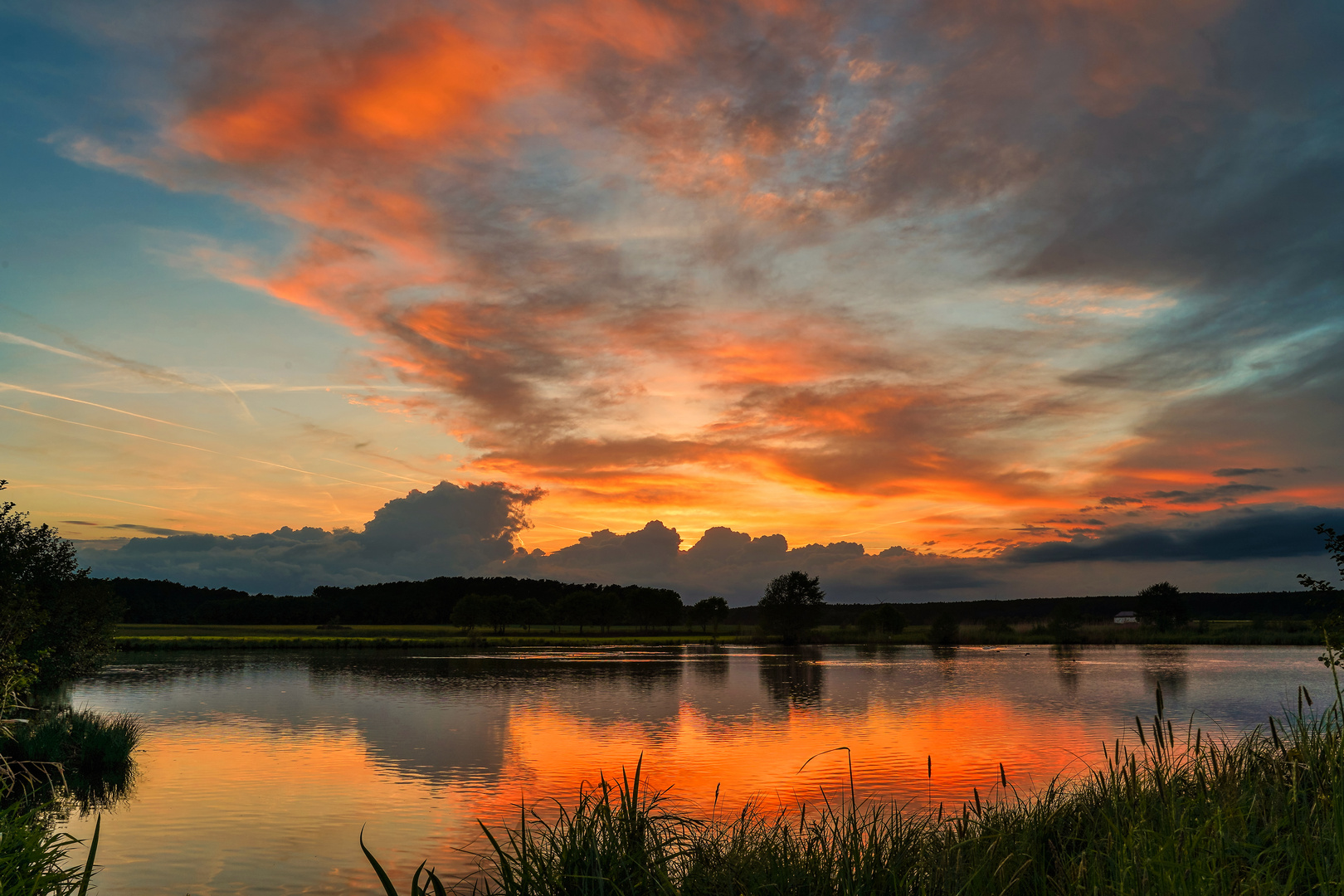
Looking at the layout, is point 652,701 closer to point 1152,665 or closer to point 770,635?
point 1152,665

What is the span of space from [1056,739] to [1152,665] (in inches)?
2028

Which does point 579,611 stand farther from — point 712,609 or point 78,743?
point 78,743

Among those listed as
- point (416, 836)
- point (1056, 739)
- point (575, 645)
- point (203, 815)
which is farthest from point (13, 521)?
point (575, 645)

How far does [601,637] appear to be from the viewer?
162 meters

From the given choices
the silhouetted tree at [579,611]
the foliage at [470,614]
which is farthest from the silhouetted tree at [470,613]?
the silhouetted tree at [579,611]

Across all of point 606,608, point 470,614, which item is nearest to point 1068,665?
point 606,608

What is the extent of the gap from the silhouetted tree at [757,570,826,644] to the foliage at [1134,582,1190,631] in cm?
6079

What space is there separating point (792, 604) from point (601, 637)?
4266 centimetres

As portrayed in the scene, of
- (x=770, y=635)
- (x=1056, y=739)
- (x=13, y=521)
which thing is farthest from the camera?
(x=770, y=635)

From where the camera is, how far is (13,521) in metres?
37.0

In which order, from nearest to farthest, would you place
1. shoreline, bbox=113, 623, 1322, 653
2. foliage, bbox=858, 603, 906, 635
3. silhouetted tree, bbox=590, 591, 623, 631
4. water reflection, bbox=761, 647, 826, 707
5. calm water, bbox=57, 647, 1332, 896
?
calm water, bbox=57, 647, 1332, 896, water reflection, bbox=761, 647, 826, 707, shoreline, bbox=113, 623, 1322, 653, foliage, bbox=858, 603, 906, 635, silhouetted tree, bbox=590, 591, 623, 631

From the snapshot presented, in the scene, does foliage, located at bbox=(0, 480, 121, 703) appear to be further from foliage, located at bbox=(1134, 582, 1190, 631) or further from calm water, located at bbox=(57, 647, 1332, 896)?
foliage, located at bbox=(1134, 582, 1190, 631)

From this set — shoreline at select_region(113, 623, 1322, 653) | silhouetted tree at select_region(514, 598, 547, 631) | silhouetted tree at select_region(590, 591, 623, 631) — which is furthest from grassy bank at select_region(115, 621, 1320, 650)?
silhouetted tree at select_region(590, 591, 623, 631)

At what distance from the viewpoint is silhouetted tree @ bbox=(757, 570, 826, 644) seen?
455 feet
